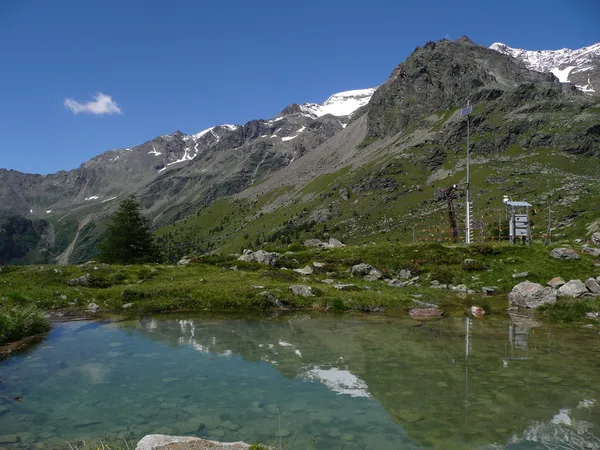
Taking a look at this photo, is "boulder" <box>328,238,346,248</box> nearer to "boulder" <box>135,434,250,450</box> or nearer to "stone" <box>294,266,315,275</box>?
"stone" <box>294,266,315,275</box>

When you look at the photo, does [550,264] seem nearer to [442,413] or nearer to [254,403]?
[442,413]

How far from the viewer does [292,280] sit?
105ft

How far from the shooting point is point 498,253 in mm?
35938

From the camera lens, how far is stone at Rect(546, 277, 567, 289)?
27.1 metres

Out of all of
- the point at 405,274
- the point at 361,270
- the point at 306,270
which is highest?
the point at 361,270

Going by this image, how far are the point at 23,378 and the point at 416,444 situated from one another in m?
12.7

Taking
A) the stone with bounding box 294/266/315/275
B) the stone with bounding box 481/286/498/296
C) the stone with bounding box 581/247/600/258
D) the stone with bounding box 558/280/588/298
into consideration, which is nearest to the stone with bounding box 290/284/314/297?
the stone with bounding box 294/266/315/275

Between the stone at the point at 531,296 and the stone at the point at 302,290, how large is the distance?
13002 mm

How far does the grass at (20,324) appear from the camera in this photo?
58.1 ft

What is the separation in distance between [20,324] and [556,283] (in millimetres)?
31790

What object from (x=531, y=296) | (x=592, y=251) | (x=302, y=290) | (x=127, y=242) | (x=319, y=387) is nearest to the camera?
(x=319, y=387)

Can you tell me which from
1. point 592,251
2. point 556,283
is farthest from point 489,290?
point 592,251

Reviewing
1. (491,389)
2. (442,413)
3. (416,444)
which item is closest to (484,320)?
(491,389)

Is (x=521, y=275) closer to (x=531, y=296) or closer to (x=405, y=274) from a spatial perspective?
(x=531, y=296)
